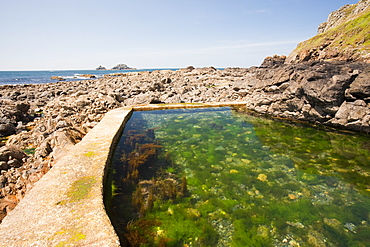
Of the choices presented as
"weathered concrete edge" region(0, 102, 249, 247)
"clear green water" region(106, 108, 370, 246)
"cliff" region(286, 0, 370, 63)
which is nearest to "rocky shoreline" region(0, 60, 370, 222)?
"weathered concrete edge" region(0, 102, 249, 247)

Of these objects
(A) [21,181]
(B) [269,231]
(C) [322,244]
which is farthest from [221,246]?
(A) [21,181]

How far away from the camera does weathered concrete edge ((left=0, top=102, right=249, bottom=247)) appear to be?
2686 mm

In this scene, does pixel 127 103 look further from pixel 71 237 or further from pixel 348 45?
pixel 348 45

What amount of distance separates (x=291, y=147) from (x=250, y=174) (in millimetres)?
3267

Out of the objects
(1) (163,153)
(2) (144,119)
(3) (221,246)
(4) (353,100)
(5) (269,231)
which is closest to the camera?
(3) (221,246)

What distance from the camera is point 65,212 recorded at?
10.6ft

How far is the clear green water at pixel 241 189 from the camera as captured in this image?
371 cm

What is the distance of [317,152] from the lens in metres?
7.49

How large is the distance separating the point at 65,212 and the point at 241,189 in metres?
4.01

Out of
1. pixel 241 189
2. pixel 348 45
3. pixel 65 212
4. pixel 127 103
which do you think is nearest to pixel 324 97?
pixel 241 189

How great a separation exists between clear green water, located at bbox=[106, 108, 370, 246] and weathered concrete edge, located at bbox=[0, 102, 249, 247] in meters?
0.68

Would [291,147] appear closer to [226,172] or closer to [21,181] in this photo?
[226,172]

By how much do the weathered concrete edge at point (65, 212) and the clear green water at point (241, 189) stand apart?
675mm

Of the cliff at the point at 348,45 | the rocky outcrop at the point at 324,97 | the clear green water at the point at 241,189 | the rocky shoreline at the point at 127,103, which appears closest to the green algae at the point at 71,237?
the clear green water at the point at 241,189
